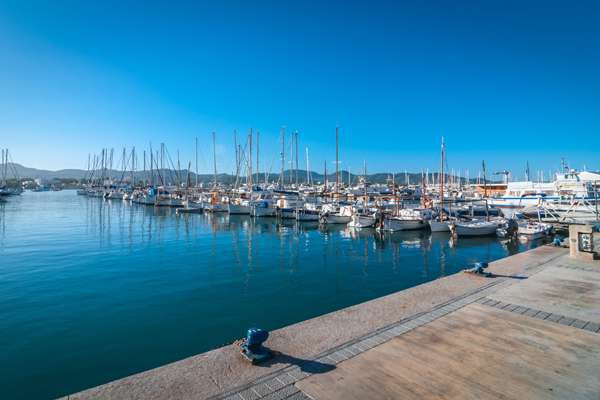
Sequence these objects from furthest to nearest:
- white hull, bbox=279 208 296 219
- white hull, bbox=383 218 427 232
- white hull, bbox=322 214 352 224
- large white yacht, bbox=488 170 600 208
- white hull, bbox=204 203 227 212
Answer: white hull, bbox=204 203 227 212, white hull, bbox=279 208 296 219, large white yacht, bbox=488 170 600 208, white hull, bbox=322 214 352 224, white hull, bbox=383 218 427 232

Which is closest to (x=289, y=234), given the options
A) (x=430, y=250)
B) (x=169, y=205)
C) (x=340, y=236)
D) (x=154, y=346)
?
(x=340, y=236)

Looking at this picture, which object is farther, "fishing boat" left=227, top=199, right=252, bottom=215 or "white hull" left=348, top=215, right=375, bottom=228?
"fishing boat" left=227, top=199, right=252, bottom=215

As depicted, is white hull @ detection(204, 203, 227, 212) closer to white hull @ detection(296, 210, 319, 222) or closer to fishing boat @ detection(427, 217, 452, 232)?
white hull @ detection(296, 210, 319, 222)

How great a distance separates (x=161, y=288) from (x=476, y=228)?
2989 centimetres

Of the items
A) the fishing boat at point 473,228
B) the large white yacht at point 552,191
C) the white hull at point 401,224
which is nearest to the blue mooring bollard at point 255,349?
the fishing boat at point 473,228

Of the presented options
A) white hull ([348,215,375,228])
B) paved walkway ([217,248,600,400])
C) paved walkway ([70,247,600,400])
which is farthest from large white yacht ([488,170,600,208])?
paved walkway ([217,248,600,400])

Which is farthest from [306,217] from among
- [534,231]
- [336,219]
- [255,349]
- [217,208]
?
[255,349]

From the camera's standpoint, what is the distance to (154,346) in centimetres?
949

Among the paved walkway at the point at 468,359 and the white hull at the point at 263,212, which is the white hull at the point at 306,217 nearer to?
the white hull at the point at 263,212

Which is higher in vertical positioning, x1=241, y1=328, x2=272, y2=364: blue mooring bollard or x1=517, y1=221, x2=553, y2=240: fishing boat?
x1=241, y1=328, x2=272, y2=364: blue mooring bollard

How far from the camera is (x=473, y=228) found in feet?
105

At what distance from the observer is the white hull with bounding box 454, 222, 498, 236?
31.8 metres

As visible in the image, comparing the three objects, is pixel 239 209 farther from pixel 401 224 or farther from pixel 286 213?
pixel 401 224

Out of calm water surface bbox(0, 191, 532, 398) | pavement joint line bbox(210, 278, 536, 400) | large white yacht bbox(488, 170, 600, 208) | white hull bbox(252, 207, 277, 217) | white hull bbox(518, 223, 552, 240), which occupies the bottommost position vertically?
calm water surface bbox(0, 191, 532, 398)
